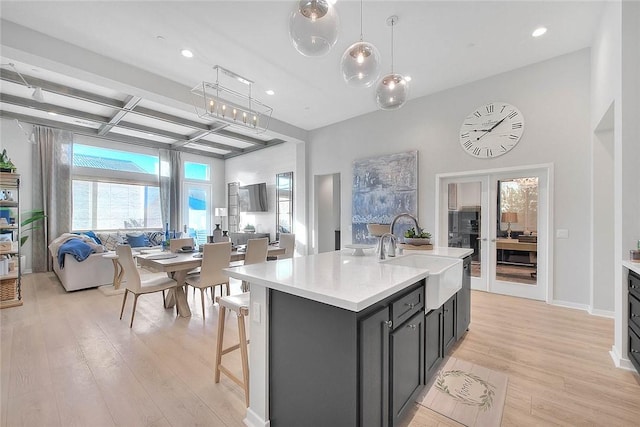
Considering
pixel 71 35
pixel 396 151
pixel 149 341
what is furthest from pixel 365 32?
pixel 149 341

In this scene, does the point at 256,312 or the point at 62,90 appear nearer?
the point at 256,312

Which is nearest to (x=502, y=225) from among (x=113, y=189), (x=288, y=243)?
(x=288, y=243)

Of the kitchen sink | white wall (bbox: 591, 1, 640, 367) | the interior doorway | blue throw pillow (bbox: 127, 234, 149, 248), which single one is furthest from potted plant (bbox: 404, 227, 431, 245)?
blue throw pillow (bbox: 127, 234, 149, 248)

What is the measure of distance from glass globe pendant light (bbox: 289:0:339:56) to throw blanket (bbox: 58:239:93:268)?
5.01m

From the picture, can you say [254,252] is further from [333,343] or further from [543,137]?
[543,137]

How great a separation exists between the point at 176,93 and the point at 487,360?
518 cm

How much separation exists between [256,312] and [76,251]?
15.2ft

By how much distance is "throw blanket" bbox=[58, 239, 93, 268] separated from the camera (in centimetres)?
450

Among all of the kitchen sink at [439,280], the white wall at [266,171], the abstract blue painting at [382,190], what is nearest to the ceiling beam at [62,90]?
the white wall at [266,171]

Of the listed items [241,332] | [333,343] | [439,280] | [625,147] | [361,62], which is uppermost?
[361,62]

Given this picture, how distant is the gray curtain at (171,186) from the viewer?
8.02 metres

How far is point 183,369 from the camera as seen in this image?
2250 mm

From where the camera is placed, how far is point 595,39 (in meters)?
3.22

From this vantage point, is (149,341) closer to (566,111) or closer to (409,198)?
(409,198)
